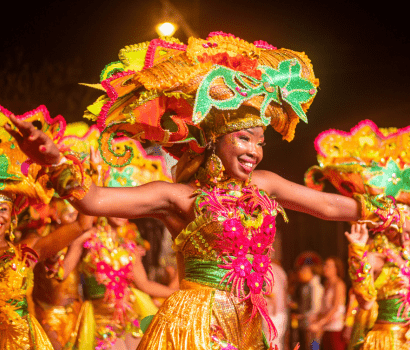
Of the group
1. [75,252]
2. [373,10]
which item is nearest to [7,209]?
[75,252]

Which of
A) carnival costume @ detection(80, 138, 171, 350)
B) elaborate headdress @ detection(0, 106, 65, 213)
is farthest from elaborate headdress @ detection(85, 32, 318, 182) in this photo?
carnival costume @ detection(80, 138, 171, 350)

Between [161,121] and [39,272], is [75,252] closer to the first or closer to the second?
[39,272]

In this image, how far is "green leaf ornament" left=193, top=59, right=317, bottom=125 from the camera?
2668 millimetres

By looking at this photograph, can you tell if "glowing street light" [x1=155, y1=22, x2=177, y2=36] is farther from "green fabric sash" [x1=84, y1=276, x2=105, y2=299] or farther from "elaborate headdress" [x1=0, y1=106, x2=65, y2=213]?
"green fabric sash" [x1=84, y1=276, x2=105, y2=299]

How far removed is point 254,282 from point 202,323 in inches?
11.7

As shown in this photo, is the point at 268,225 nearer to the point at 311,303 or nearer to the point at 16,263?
the point at 16,263

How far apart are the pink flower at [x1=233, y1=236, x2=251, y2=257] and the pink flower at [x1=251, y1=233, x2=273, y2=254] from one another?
0.08ft

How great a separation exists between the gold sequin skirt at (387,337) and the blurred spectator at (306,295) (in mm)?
2552

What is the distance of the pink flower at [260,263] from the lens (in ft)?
8.74

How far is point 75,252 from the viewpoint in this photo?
190 inches

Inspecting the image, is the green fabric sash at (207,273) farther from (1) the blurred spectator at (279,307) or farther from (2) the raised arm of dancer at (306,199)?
(1) the blurred spectator at (279,307)

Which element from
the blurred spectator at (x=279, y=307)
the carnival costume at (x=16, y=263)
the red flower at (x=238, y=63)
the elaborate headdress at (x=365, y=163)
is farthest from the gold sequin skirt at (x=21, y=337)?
the blurred spectator at (x=279, y=307)

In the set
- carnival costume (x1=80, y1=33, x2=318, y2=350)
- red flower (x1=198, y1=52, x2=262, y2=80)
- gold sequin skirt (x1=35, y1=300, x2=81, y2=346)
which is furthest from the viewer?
gold sequin skirt (x1=35, y1=300, x2=81, y2=346)

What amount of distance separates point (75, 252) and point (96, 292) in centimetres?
49
